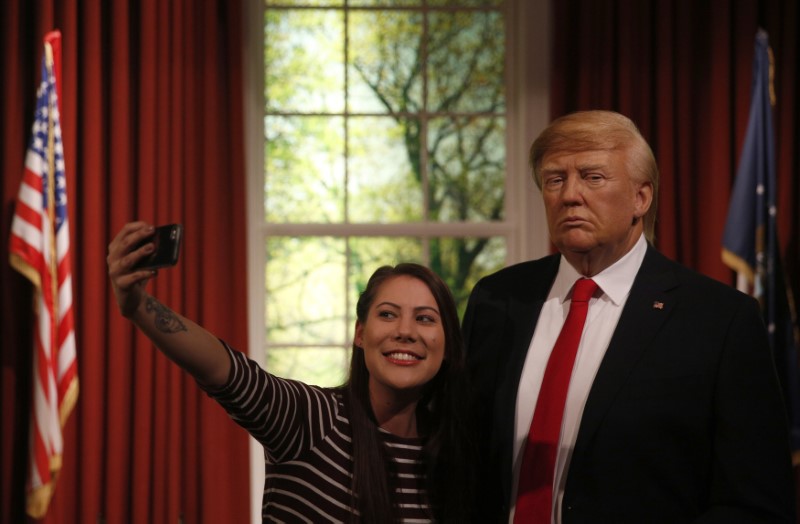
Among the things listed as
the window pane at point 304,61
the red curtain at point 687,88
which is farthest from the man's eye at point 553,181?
the window pane at point 304,61

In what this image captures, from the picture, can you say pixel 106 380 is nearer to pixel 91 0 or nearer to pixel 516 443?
pixel 91 0

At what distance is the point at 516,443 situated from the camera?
196cm

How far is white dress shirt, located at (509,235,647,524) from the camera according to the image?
6.23 ft

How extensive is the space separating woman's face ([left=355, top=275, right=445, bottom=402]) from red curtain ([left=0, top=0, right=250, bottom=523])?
6.48 ft

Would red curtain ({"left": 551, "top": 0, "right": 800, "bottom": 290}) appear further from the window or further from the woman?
the woman

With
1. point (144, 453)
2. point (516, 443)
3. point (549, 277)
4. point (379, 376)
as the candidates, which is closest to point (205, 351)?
point (379, 376)

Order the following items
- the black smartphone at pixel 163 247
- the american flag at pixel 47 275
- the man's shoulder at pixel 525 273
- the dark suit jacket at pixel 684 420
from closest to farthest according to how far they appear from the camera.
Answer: the black smartphone at pixel 163 247 → the dark suit jacket at pixel 684 420 → the man's shoulder at pixel 525 273 → the american flag at pixel 47 275

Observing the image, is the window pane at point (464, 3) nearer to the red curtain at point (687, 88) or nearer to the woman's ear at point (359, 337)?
the red curtain at point (687, 88)

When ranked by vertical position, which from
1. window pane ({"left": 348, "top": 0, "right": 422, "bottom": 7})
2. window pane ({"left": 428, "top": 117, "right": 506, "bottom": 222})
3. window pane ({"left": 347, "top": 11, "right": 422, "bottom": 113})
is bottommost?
window pane ({"left": 428, "top": 117, "right": 506, "bottom": 222})

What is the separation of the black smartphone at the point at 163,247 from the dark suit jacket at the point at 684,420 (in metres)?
0.86

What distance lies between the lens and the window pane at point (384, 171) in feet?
13.9

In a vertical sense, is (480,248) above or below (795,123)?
below

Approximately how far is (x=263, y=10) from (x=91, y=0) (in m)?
0.75

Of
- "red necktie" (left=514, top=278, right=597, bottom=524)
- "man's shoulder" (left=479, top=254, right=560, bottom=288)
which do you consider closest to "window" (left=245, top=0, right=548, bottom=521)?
"man's shoulder" (left=479, top=254, right=560, bottom=288)
